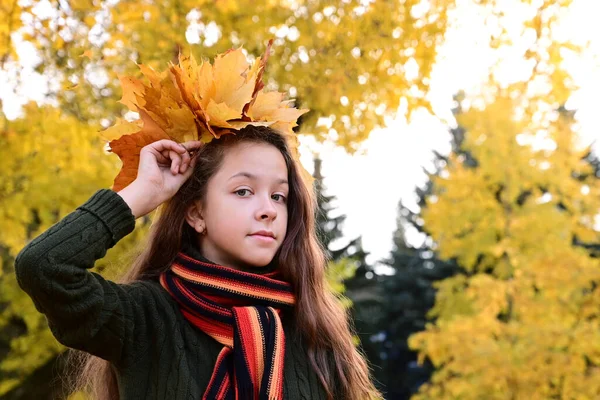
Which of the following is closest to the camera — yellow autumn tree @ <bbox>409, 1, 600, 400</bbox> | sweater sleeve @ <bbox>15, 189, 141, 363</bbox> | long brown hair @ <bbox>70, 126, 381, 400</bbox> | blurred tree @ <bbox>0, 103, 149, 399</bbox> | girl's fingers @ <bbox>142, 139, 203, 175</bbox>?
sweater sleeve @ <bbox>15, 189, 141, 363</bbox>

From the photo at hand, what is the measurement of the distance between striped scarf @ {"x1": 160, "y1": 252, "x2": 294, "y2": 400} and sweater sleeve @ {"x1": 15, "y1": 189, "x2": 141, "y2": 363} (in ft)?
0.57

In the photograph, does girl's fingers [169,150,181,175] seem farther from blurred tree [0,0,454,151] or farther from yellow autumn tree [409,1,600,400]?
yellow autumn tree [409,1,600,400]

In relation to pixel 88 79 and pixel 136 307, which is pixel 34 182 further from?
pixel 136 307

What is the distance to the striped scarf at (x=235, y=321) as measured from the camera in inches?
73.5

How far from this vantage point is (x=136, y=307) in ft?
6.21

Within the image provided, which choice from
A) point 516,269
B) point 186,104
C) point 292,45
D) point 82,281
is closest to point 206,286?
point 82,281

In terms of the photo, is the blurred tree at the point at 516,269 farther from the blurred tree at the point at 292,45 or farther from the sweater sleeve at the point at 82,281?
the sweater sleeve at the point at 82,281

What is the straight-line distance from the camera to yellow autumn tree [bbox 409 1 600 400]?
6.23 metres

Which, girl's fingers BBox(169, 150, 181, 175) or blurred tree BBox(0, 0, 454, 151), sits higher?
blurred tree BBox(0, 0, 454, 151)

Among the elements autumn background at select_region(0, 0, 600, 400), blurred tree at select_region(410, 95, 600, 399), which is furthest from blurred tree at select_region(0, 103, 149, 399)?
blurred tree at select_region(410, 95, 600, 399)

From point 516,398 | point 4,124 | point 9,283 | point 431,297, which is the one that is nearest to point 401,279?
point 431,297

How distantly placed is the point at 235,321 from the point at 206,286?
12 centimetres

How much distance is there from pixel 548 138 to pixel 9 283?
6046 millimetres

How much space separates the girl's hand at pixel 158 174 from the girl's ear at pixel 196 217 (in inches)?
4.4
